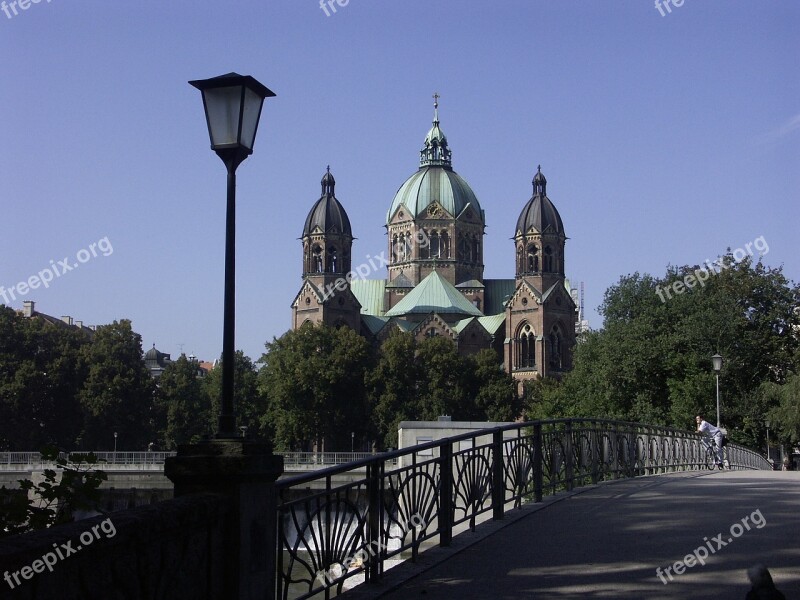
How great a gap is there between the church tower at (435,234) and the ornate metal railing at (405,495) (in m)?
91.4

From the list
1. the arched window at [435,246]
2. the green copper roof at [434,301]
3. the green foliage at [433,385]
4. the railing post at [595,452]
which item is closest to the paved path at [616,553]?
the railing post at [595,452]

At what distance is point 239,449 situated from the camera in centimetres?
699

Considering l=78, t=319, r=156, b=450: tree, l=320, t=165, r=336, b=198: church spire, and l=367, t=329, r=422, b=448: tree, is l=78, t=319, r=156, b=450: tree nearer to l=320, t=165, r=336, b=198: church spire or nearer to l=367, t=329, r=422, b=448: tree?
l=367, t=329, r=422, b=448: tree

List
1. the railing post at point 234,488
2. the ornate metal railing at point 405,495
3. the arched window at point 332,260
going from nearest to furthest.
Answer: the railing post at point 234,488, the ornate metal railing at point 405,495, the arched window at point 332,260

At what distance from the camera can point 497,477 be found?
11.9m

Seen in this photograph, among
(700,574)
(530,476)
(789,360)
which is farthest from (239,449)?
(789,360)

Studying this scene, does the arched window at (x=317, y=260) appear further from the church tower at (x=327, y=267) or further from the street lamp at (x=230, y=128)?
the street lamp at (x=230, y=128)

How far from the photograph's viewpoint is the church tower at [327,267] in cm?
10075

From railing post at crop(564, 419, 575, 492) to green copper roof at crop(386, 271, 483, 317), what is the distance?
8673 centimetres

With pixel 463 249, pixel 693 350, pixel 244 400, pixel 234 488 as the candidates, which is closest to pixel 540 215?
pixel 463 249

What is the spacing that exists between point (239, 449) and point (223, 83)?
269 centimetres

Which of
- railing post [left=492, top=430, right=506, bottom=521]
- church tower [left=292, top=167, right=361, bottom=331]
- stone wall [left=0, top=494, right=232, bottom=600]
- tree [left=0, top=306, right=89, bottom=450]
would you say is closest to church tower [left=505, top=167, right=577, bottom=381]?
church tower [left=292, top=167, right=361, bottom=331]

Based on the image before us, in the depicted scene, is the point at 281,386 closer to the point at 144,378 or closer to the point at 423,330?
the point at 144,378

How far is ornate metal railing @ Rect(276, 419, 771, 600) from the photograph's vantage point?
7820mm
